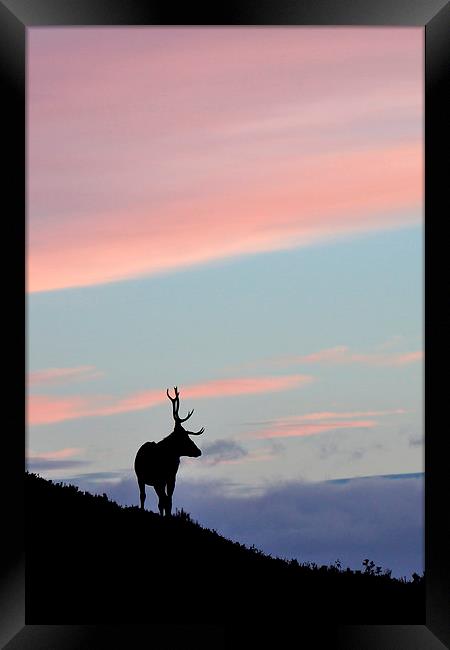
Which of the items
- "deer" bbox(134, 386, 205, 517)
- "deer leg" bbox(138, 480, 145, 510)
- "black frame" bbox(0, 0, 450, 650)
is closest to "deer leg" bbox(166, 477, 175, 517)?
"deer" bbox(134, 386, 205, 517)

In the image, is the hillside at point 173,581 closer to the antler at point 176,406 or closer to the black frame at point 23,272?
the black frame at point 23,272

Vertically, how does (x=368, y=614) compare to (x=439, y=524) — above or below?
below

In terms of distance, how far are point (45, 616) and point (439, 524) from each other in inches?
77.2

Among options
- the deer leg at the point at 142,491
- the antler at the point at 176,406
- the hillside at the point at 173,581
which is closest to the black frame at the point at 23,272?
the hillside at the point at 173,581

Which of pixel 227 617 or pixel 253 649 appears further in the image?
pixel 227 617

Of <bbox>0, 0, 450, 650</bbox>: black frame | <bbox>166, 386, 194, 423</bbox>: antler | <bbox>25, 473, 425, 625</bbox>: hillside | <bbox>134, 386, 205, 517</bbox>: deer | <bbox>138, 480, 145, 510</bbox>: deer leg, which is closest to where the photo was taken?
<bbox>0, 0, 450, 650</bbox>: black frame

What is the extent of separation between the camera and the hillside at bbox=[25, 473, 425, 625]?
4582mm

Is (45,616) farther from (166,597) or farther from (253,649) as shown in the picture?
(253,649)

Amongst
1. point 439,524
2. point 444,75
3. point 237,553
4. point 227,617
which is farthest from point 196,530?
point 444,75

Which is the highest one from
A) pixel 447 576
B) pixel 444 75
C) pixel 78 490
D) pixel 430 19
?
pixel 430 19

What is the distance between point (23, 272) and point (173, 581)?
2.09 metres

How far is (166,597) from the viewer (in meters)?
4.77

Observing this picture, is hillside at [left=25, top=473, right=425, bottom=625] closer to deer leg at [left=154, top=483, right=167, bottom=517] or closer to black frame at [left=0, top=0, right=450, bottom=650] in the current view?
deer leg at [left=154, top=483, right=167, bottom=517]

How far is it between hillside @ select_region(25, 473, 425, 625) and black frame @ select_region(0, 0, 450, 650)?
1.10 ft
